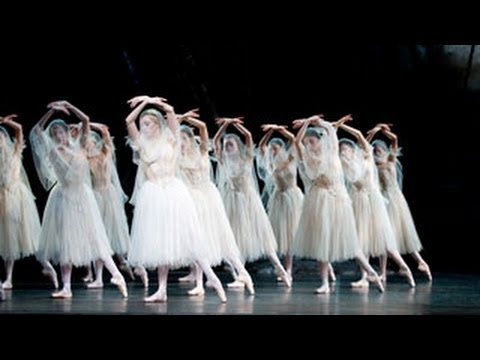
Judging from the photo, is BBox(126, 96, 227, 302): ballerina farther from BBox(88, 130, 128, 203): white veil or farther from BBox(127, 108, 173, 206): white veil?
BBox(88, 130, 128, 203): white veil

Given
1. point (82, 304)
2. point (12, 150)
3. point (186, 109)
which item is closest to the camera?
point (82, 304)

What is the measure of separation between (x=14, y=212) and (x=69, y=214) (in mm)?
1258

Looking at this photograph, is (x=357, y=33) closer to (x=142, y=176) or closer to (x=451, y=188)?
(x=142, y=176)

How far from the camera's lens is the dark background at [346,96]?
40.6ft

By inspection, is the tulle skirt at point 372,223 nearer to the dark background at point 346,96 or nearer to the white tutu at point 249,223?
the white tutu at point 249,223

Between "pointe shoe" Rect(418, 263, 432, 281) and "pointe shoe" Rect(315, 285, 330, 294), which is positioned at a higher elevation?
"pointe shoe" Rect(418, 263, 432, 281)

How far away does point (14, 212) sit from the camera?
9969mm

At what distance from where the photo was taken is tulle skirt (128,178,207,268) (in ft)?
27.5

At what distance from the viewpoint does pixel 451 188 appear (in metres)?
12.9

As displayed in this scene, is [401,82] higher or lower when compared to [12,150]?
higher

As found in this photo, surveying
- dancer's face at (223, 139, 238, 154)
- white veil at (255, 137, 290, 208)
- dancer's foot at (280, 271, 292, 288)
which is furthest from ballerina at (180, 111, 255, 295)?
white veil at (255, 137, 290, 208)

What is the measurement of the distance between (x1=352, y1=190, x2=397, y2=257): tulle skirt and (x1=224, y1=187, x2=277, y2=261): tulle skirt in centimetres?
84

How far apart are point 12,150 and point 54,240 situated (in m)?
1.44
